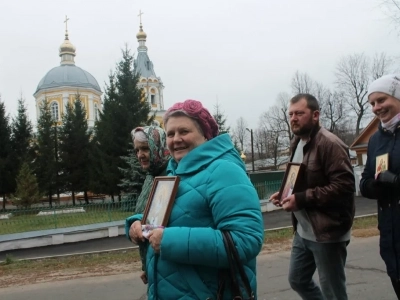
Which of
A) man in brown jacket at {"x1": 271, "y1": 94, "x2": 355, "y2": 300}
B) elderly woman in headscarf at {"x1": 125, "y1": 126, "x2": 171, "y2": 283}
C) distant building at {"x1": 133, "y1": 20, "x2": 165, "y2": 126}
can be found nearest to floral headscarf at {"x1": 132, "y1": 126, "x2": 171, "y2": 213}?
elderly woman in headscarf at {"x1": 125, "y1": 126, "x2": 171, "y2": 283}

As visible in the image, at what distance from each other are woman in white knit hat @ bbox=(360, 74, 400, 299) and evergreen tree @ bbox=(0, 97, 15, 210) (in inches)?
1360

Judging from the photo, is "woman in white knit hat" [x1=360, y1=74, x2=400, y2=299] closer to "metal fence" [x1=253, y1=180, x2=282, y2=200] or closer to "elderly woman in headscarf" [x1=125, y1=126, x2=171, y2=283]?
"elderly woman in headscarf" [x1=125, y1=126, x2=171, y2=283]

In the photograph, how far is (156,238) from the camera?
2.02 m

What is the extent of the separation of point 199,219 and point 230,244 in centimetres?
21

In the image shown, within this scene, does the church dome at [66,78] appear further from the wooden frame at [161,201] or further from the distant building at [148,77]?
the wooden frame at [161,201]

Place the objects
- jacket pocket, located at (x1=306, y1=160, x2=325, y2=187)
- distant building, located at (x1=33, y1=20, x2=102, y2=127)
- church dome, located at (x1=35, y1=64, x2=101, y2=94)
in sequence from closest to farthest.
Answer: jacket pocket, located at (x1=306, y1=160, x2=325, y2=187) < distant building, located at (x1=33, y1=20, x2=102, y2=127) < church dome, located at (x1=35, y1=64, x2=101, y2=94)

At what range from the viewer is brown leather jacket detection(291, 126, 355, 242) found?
327 centimetres

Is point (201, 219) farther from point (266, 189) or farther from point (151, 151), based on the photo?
point (266, 189)

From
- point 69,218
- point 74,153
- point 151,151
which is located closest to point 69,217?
point 69,218

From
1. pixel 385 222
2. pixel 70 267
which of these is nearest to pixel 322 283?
pixel 385 222

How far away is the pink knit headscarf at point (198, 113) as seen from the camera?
88.0 inches

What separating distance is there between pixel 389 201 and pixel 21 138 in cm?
3706

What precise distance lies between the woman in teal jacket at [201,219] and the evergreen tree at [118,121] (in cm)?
2522

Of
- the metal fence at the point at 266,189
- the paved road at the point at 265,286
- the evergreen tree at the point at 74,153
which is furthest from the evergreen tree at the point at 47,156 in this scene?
the paved road at the point at 265,286
